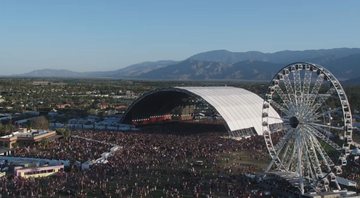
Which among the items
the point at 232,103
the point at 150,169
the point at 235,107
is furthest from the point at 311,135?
the point at 232,103

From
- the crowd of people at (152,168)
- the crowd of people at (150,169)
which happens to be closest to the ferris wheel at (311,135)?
the crowd of people at (152,168)

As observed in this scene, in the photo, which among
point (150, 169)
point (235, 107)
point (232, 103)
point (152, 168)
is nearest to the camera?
point (150, 169)

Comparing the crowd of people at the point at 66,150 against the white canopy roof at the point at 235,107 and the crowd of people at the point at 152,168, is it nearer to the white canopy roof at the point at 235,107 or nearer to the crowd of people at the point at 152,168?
the crowd of people at the point at 152,168

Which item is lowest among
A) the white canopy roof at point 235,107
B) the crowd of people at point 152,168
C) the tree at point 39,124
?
the crowd of people at point 152,168

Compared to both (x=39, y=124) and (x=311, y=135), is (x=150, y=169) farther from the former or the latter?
(x=39, y=124)

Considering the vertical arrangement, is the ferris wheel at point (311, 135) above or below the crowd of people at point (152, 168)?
above

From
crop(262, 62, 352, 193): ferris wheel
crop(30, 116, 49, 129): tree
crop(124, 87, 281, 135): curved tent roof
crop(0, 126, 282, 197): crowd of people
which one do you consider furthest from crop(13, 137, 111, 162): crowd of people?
crop(262, 62, 352, 193): ferris wheel

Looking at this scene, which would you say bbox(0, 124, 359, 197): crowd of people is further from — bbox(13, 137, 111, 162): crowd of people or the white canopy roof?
the white canopy roof

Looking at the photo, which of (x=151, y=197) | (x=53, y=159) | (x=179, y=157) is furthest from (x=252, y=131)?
(x=151, y=197)
